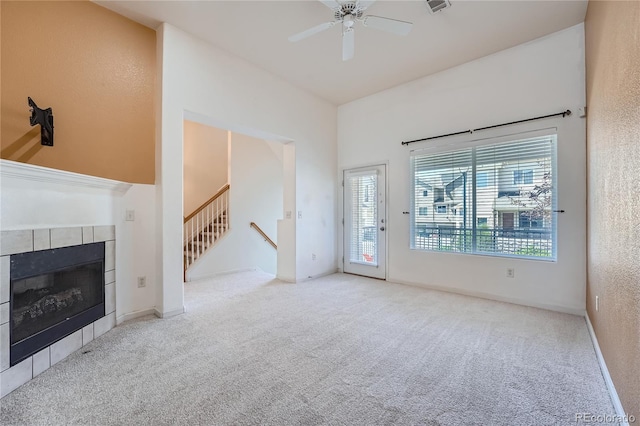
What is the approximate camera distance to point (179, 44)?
320cm

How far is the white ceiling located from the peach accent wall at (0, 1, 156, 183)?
1.13ft

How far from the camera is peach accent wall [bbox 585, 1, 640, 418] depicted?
1314 mm

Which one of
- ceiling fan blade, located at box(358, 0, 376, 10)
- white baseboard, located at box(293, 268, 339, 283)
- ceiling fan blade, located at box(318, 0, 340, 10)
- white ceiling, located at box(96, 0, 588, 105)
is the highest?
white ceiling, located at box(96, 0, 588, 105)

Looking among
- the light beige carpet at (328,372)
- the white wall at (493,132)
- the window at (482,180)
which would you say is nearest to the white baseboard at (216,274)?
the light beige carpet at (328,372)

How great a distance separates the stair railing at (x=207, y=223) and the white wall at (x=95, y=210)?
2121 millimetres

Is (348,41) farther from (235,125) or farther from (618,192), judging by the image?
(618,192)

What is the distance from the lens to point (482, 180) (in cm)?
376

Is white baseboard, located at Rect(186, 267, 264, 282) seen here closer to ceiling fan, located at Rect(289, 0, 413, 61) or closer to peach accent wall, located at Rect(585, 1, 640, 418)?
ceiling fan, located at Rect(289, 0, 413, 61)

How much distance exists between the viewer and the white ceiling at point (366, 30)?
283 cm

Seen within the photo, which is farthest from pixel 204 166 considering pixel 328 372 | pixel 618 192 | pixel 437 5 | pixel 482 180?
pixel 618 192

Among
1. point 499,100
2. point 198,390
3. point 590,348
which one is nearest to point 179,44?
point 198,390

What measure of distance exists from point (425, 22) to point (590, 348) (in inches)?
137

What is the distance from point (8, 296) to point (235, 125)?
277 centimetres

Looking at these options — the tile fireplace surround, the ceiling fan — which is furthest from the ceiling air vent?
the tile fireplace surround
